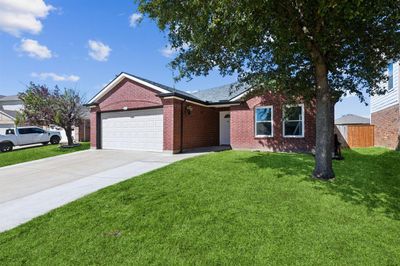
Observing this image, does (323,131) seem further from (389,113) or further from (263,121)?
(389,113)

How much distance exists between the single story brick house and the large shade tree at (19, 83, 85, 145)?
1520mm

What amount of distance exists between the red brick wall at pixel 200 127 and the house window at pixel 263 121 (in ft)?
12.0

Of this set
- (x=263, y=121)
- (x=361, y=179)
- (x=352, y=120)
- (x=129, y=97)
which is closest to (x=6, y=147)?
(x=129, y=97)

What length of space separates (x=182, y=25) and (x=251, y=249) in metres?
6.18

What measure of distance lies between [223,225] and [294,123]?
10.1 m

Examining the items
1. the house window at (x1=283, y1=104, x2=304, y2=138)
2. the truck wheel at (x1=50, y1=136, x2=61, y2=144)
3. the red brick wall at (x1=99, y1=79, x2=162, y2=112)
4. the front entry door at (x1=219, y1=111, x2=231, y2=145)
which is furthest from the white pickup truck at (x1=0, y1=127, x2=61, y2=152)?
the house window at (x1=283, y1=104, x2=304, y2=138)

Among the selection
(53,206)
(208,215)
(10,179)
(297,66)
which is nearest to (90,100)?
(10,179)

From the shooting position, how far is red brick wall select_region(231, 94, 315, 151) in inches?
521

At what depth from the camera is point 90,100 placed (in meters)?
17.4

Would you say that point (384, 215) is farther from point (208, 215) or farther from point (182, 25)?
point (182, 25)

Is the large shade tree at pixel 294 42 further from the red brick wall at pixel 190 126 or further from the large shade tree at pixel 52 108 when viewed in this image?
the large shade tree at pixel 52 108

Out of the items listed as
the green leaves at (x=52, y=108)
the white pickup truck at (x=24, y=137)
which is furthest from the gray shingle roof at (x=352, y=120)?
the white pickup truck at (x=24, y=137)

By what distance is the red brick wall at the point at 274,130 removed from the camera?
13234 mm

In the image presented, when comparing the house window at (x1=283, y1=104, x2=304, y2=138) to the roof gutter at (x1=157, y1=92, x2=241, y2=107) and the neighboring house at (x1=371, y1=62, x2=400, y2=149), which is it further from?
the neighboring house at (x1=371, y1=62, x2=400, y2=149)
